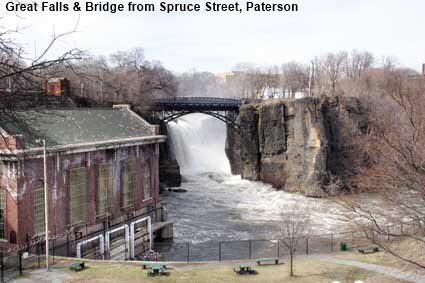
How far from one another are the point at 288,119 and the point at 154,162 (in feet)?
92.4

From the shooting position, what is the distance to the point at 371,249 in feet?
81.3

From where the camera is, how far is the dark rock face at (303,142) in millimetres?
55969

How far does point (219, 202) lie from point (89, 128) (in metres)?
22.5

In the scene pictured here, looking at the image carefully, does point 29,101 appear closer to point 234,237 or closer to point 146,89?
point 234,237

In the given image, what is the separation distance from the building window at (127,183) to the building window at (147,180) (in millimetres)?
1691

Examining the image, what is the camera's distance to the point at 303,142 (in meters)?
57.4

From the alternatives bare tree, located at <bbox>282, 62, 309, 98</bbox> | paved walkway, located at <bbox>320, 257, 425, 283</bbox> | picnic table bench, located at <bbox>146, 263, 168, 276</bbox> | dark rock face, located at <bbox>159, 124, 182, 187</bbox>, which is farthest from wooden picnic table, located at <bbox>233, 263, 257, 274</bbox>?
bare tree, located at <bbox>282, 62, 309, 98</bbox>

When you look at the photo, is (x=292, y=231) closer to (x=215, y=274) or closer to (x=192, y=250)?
(x=192, y=250)

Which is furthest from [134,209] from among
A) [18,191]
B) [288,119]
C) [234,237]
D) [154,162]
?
[288,119]

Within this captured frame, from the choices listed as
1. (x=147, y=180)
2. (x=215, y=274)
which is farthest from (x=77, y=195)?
(x=215, y=274)

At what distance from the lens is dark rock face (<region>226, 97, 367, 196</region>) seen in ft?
→ 184

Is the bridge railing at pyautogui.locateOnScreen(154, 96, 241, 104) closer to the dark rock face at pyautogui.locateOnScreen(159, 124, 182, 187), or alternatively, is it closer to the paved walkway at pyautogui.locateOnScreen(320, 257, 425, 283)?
the dark rock face at pyautogui.locateOnScreen(159, 124, 182, 187)

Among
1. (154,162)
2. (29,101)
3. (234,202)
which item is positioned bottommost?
(234,202)

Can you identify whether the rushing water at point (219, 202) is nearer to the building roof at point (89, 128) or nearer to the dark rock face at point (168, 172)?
the dark rock face at point (168, 172)
